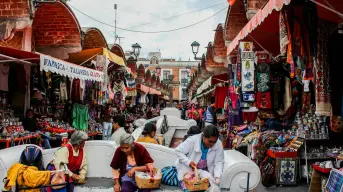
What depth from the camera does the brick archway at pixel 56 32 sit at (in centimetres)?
1112

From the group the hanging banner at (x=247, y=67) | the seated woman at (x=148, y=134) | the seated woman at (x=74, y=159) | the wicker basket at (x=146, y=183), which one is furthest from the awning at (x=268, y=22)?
the seated woman at (x=74, y=159)

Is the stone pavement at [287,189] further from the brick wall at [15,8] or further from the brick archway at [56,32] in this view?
the brick archway at [56,32]

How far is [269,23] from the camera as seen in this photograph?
687cm

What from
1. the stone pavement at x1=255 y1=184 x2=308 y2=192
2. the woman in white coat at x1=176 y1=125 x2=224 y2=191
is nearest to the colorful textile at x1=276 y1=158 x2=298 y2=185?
the stone pavement at x1=255 y1=184 x2=308 y2=192

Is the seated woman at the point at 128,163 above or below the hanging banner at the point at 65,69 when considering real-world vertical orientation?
below

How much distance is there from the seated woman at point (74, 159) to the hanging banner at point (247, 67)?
13.1 ft

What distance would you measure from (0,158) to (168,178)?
230 cm

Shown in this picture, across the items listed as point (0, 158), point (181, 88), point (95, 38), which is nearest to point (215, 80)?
point (95, 38)

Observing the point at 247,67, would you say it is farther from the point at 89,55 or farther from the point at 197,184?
the point at 89,55

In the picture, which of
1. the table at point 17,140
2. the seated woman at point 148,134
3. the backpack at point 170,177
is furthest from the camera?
the table at point 17,140

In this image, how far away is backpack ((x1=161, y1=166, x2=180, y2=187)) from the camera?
5217mm

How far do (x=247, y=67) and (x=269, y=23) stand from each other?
4.62 ft

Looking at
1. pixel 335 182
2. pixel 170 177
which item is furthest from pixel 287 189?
pixel 170 177

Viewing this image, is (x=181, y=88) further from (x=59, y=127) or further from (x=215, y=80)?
(x=59, y=127)
